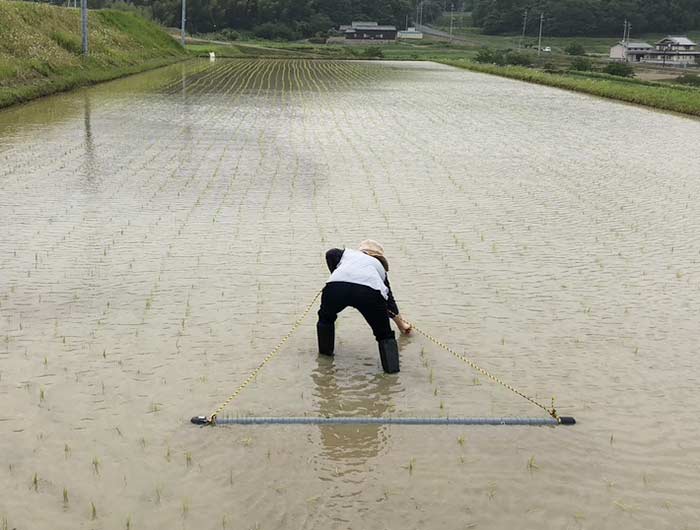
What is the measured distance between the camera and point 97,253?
25.3 ft

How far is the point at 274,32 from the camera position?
95.1 m

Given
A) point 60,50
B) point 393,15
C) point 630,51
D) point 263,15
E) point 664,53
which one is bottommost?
point 60,50

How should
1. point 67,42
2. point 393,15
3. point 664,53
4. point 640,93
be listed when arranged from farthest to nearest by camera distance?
1. point 393,15
2. point 664,53
3. point 67,42
4. point 640,93

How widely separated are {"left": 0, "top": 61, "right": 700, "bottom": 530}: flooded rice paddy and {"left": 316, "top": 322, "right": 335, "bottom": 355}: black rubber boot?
0.11 meters

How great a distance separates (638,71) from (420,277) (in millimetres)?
59620

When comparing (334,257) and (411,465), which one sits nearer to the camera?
(411,465)

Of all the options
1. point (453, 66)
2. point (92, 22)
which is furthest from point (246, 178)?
point (453, 66)

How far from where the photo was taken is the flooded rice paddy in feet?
12.8

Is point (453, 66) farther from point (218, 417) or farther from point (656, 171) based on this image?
point (218, 417)

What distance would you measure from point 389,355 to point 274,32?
9421 centimetres

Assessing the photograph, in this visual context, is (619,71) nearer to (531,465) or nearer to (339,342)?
(339,342)

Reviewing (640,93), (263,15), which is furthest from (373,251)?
(263,15)

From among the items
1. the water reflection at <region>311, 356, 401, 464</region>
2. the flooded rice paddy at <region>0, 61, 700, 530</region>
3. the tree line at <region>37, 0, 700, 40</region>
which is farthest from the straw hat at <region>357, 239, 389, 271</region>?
the tree line at <region>37, 0, 700, 40</region>

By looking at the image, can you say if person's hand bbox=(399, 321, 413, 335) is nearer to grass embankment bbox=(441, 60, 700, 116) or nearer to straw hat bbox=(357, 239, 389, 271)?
straw hat bbox=(357, 239, 389, 271)
